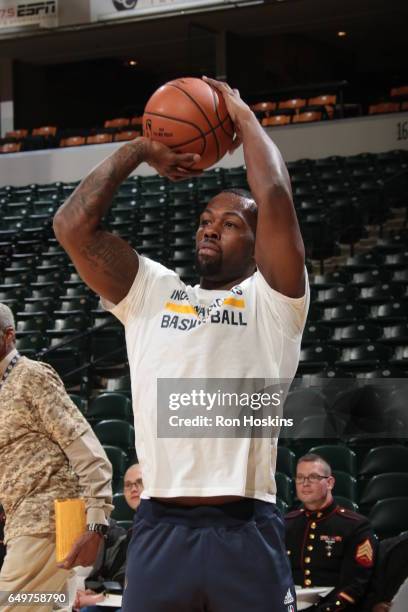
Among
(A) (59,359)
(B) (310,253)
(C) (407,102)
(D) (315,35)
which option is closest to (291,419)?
(A) (59,359)

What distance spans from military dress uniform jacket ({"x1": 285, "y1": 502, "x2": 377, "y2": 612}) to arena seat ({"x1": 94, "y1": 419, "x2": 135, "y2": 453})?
1913 millimetres

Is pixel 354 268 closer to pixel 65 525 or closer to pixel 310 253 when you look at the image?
pixel 310 253

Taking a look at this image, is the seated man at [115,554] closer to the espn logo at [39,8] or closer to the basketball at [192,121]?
the basketball at [192,121]

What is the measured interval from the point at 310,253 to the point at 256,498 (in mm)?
8955

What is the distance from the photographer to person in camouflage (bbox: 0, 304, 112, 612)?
3176 millimetres

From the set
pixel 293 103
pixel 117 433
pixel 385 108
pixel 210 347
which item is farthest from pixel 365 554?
pixel 293 103

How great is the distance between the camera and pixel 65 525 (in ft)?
10.0

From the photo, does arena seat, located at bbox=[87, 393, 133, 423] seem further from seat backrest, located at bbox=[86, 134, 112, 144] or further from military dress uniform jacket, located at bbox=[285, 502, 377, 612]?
seat backrest, located at bbox=[86, 134, 112, 144]

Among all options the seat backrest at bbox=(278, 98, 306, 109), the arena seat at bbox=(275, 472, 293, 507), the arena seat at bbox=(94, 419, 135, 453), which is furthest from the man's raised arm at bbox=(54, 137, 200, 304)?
the seat backrest at bbox=(278, 98, 306, 109)

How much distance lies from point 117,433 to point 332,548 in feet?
7.39

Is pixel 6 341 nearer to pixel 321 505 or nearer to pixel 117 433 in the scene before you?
pixel 321 505

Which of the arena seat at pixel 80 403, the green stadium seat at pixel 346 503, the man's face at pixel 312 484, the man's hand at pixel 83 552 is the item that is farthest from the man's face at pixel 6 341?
the arena seat at pixel 80 403

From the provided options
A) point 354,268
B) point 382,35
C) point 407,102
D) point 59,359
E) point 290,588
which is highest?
point 382,35

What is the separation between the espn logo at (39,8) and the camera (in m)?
16.5
